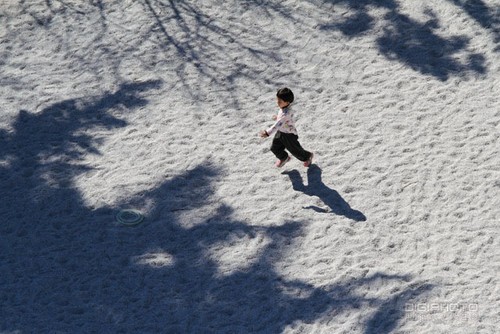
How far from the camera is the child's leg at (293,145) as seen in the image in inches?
415

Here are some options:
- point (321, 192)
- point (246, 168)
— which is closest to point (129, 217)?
point (246, 168)

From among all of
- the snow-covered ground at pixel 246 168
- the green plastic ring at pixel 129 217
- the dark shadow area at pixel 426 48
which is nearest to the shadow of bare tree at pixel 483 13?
the snow-covered ground at pixel 246 168

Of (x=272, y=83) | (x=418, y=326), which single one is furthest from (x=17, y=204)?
(x=418, y=326)

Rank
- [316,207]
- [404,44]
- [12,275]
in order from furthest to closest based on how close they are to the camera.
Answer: [404,44]
[316,207]
[12,275]

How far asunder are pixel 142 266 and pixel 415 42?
5.21 meters

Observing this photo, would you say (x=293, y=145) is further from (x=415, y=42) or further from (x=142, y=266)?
(x=415, y=42)

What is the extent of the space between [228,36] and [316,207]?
3.74 m

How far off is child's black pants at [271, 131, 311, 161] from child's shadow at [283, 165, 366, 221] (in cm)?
21

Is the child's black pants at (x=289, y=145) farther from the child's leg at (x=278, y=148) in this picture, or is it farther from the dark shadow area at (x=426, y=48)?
the dark shadow area at (x=426, y=48)

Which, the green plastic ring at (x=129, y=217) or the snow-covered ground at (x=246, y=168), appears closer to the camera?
the snow-covered ground at (x=246, y=168)

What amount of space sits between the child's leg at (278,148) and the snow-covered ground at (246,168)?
0.22 meters

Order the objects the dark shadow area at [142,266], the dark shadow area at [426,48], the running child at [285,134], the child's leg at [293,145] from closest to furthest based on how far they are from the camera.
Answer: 1. the dark shadow area at [142,266]
2. the running child at [285,134]
3. the child's leg at [293,145]
4. the dark shadow area at [426,48]

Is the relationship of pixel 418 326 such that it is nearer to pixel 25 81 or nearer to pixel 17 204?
pixel 17 204

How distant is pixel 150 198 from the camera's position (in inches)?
415
